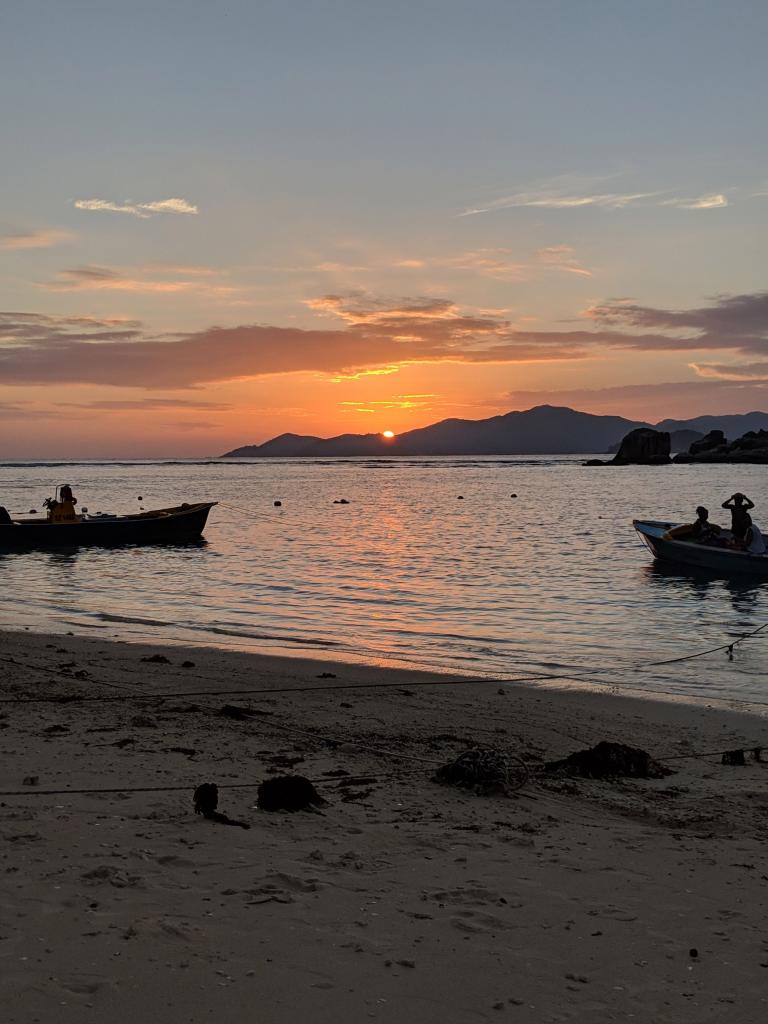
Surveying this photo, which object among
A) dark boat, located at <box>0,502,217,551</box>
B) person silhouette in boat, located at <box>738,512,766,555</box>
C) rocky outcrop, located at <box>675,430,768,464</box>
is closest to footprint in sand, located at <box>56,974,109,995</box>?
person silhouette in boat, located at <box>738,512,766,555</box>

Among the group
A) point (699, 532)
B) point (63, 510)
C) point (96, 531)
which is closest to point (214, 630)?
point (699, 532)

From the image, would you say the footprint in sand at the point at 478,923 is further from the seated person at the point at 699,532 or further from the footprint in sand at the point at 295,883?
the seated person at the point at 699,532

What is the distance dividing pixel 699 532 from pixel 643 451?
536 feet

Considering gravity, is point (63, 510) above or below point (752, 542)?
above

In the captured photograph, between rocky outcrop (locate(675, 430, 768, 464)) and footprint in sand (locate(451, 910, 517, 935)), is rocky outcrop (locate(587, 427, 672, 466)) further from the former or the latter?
footprint in sand (locate(451, 910, 517, 935))

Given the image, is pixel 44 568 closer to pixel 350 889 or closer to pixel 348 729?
pixel 348 729

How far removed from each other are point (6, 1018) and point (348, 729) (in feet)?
18.3

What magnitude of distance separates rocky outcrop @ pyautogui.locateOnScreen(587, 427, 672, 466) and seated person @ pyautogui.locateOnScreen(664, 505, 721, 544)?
515 feet

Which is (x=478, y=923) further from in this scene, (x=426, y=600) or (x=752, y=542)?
(x=752, y=542)

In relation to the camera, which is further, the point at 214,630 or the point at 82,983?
the point at 214,630

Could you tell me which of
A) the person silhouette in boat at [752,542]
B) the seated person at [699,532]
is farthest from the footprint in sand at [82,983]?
the seated person at [699,532]

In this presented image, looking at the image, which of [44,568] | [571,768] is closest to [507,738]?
[571,768]

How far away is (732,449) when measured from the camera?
172 m

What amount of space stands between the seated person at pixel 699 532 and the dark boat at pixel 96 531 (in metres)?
17.0
